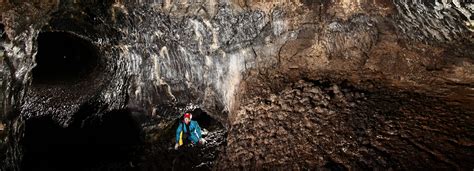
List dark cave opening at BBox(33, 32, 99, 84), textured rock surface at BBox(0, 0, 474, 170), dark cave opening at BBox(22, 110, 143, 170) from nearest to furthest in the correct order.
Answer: textured rock surface at BBox(0, 0, 474, 170), dark cave opening at BBox(33, 32, 99, 84), dark cave opening at BBox(22, 110, 143, 170)

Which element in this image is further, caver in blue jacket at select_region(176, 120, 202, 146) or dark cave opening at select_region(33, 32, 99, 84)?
caver in blue jacket at select_region(176, 120, 202, 146)

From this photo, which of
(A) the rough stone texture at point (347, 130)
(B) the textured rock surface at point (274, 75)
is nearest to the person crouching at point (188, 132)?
(B) the textured rock surface at point (274, 75)

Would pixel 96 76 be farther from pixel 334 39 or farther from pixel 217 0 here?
pixel 334 39

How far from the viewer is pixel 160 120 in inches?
337

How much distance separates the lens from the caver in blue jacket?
7750 millimetres

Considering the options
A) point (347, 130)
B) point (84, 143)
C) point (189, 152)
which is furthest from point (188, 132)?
→ point (347, 130)

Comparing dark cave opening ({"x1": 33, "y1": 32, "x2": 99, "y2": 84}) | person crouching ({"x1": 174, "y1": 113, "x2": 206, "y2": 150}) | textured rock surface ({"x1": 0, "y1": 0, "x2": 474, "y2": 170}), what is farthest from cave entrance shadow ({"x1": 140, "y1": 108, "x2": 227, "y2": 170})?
dark cave opening ({"x1": 33, "y1": 32, "x2": 99, "y2": 84})

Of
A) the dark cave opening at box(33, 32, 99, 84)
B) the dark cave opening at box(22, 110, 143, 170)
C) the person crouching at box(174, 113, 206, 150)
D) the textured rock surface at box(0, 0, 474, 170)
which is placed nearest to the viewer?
the textured rock surface at box(0, 0, 474, 170)

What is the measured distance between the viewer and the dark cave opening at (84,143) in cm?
811

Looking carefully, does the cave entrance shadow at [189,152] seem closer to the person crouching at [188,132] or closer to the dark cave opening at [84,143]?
the person crouching at [188,132]

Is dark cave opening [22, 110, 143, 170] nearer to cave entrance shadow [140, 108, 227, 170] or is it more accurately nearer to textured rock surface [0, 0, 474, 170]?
textured rock surface [0, 0, 474, 170]

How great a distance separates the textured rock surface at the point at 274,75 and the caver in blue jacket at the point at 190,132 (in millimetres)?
542

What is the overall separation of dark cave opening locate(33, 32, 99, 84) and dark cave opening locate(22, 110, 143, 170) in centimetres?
106

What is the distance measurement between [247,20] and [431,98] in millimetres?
3272
